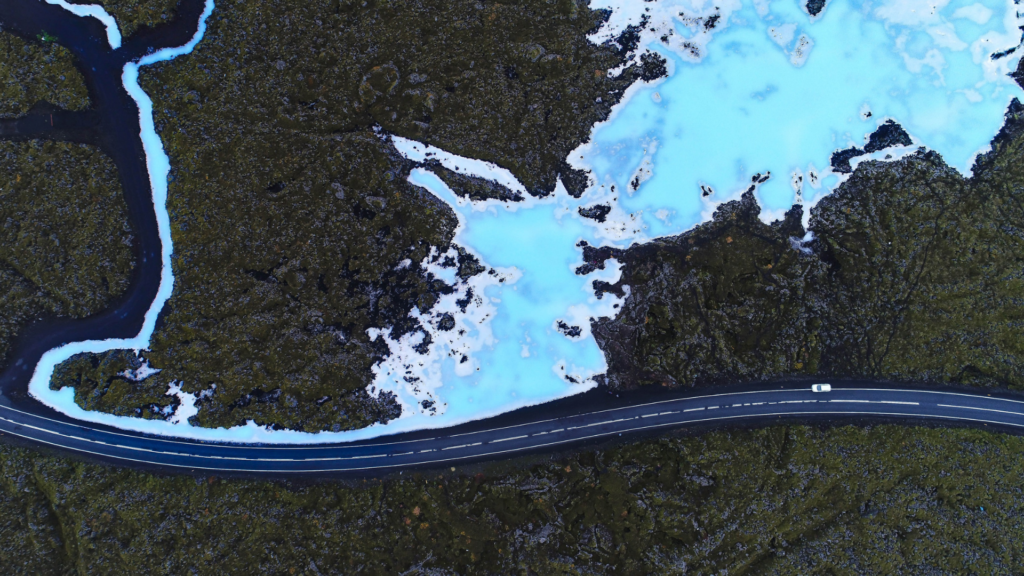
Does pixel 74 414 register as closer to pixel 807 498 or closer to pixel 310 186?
pixel 310 186

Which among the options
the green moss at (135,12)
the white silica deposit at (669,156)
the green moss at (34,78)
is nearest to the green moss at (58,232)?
the green moss at (34,78)

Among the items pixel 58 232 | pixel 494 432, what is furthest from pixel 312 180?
pixel 494 432

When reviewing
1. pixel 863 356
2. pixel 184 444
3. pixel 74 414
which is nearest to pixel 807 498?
pixel 863 356

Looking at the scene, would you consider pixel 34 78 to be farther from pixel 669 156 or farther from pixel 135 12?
pixel 669 156

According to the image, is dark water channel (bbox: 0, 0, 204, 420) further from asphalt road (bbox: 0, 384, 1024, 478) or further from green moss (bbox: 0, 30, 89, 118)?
asphalt road (bbox: 0, 384, 1024, 478)

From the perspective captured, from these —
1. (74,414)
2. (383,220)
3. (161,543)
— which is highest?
(383,220)

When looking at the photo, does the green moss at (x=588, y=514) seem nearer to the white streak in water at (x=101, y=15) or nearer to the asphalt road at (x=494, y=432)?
the asphalt road at (x=494, y=432)
